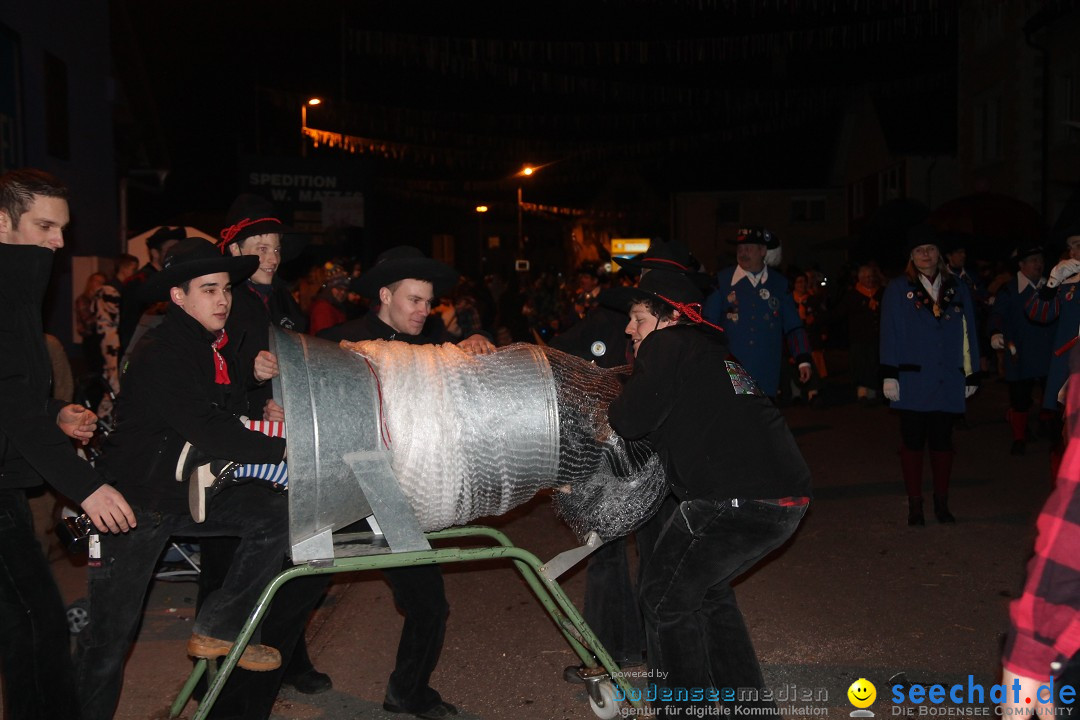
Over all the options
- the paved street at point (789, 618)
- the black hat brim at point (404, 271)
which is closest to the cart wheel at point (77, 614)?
the paved street at point (789, 618)

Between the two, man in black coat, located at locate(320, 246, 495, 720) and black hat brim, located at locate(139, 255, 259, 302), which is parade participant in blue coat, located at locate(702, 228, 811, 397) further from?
black hat brim, located at locate(139, 255, 259, 302)

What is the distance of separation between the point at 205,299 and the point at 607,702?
7.25 feet

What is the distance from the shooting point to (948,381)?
22.6 feet

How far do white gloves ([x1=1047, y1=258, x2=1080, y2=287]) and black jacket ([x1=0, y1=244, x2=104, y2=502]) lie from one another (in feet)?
24.4

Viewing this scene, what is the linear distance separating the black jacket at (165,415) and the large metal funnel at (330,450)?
1.03 feet

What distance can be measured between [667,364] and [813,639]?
2182 mm

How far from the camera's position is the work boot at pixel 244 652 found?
11.7 feet

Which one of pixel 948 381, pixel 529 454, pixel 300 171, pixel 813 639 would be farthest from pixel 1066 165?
pixel 529 454

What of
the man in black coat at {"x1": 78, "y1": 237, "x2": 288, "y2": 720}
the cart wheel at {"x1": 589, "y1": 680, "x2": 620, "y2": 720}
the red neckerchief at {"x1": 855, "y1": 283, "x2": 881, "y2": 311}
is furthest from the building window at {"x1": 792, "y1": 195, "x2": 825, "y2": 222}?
the man in black coat at {"x1": 78, "y1": 237, "x2": 288, "y2": 720}

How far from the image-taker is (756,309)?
7297 millimetres

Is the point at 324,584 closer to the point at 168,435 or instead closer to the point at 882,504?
the point at 168,435

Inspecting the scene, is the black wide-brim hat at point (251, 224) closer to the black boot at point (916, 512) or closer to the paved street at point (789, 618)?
the paved street at point (789, 618)

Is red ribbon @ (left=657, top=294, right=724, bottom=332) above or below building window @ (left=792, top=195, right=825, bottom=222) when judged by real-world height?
below

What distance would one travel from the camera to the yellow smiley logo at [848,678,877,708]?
13.8 ft
